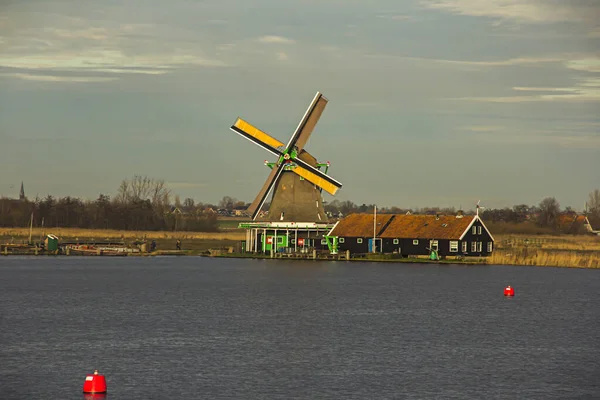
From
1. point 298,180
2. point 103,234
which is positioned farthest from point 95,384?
point 103,234

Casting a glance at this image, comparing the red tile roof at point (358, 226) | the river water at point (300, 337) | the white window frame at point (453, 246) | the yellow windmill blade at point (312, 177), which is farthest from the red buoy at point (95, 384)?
the red tile roof at point (358, 226)

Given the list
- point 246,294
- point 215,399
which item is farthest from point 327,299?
point 215,399

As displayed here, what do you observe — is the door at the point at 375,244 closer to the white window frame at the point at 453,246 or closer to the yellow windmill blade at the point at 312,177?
the white window frame at the point at 453,246

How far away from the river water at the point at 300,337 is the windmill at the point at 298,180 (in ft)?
45.9

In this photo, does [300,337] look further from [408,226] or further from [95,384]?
[408,226]

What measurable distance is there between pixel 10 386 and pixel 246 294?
31127 millimetres

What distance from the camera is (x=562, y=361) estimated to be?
3666cm

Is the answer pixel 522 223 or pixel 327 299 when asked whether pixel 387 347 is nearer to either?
pixel 327 299

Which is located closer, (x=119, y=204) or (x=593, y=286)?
(x=593, y=286)

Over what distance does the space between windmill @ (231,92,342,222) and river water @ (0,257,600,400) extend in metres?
14.0

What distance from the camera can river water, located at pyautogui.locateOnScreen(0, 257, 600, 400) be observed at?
3108cm

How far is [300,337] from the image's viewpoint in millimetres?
41906

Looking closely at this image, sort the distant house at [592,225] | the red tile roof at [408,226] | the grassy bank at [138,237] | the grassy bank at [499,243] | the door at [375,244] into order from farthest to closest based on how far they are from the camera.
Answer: the distant house at [592,225], the grassy bank at [138,237], the door at [375,244], the red tile roof at [408,226], the grassy bank at [499,243]

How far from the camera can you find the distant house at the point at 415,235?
87.8m
